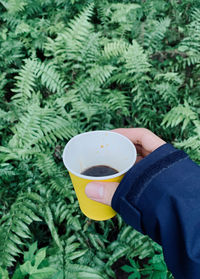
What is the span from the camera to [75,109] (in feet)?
9.21

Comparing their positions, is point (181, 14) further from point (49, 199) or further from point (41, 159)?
point (49, 199)

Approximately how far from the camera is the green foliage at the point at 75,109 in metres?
1.94

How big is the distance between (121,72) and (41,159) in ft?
6.54

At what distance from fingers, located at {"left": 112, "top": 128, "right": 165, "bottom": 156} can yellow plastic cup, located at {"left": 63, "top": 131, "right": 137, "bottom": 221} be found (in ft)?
0.62

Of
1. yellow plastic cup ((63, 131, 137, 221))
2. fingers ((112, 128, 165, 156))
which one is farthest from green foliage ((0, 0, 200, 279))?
fingers ((112, 128, 165, 156))

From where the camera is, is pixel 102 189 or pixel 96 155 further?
pixel 96 155

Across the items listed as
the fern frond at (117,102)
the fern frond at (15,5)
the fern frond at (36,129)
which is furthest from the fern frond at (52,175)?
the fern frond at (15,5)

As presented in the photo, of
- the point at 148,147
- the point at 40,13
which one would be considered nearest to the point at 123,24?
the point at 40,13

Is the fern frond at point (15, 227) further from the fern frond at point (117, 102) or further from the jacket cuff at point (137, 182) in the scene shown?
the fern frond at point (117, 102)

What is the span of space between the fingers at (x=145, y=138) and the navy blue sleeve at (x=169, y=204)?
33 cm

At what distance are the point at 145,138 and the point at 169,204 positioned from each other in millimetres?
574

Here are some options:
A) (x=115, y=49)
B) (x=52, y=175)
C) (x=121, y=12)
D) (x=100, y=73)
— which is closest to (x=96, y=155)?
(x=52, y=175)

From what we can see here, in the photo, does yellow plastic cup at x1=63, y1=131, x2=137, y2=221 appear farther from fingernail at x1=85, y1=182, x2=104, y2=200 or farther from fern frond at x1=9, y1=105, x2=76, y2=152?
fern frond at x1=9, y1=105, x2=76, y2=152

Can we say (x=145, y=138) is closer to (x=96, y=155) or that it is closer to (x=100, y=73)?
(x=96, y=155)
